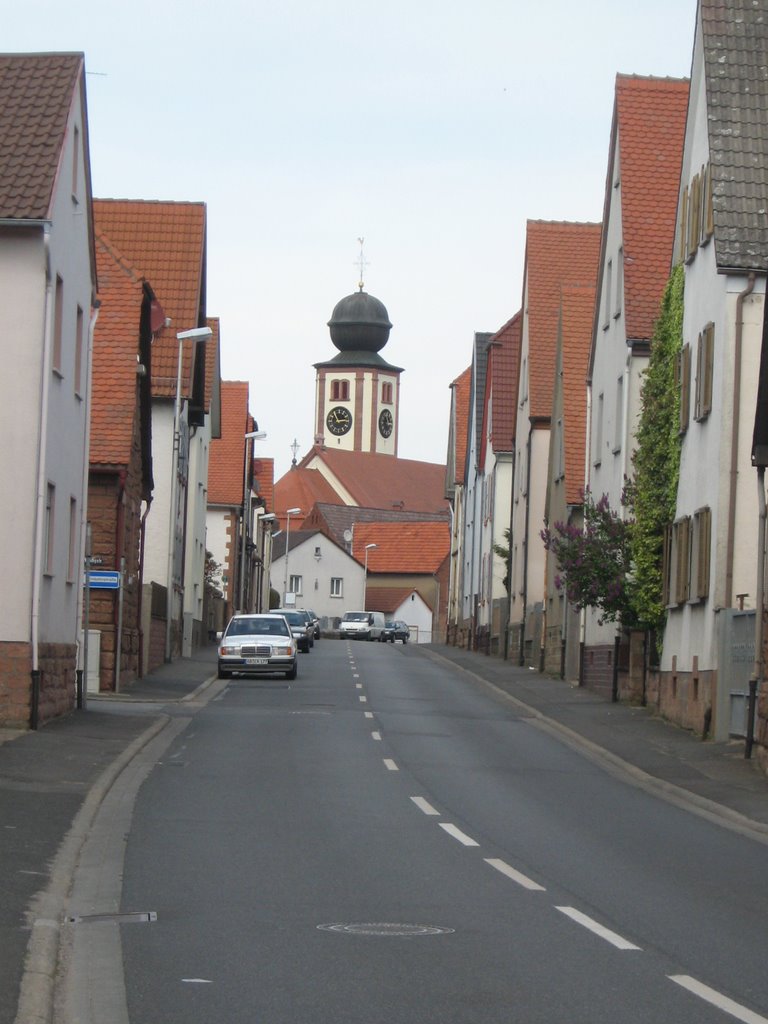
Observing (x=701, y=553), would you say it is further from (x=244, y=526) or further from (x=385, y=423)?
(x=385, y=423)

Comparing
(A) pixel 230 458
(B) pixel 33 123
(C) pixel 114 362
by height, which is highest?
(B) pixel 33 123

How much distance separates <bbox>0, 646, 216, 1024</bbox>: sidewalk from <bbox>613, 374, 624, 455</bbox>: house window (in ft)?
32.7

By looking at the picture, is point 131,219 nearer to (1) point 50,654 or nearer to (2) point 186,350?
(2) point 186,350

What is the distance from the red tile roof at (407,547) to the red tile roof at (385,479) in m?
25.7

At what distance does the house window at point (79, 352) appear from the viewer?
28.8m

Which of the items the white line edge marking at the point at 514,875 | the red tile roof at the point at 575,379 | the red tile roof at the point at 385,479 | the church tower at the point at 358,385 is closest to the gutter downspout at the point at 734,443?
the white line edge marking at the point at 514,875

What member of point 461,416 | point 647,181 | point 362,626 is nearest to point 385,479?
point 362,626

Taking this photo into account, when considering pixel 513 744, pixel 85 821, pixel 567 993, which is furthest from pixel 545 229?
pixel 567 993

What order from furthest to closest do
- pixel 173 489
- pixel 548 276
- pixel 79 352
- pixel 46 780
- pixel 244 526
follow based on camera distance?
pixel 244 526, pixel 548 276, pixel 173 489, pixel 79 352, pixel 46 780

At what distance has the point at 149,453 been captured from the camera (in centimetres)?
4016

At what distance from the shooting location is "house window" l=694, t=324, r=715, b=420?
91.8 ft

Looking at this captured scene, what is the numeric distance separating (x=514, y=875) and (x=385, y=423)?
168233mm

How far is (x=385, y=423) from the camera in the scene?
592 feet

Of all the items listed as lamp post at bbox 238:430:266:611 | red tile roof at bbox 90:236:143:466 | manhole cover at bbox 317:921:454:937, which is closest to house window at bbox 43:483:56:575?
red tile roof at bbox 90:236:143:466
